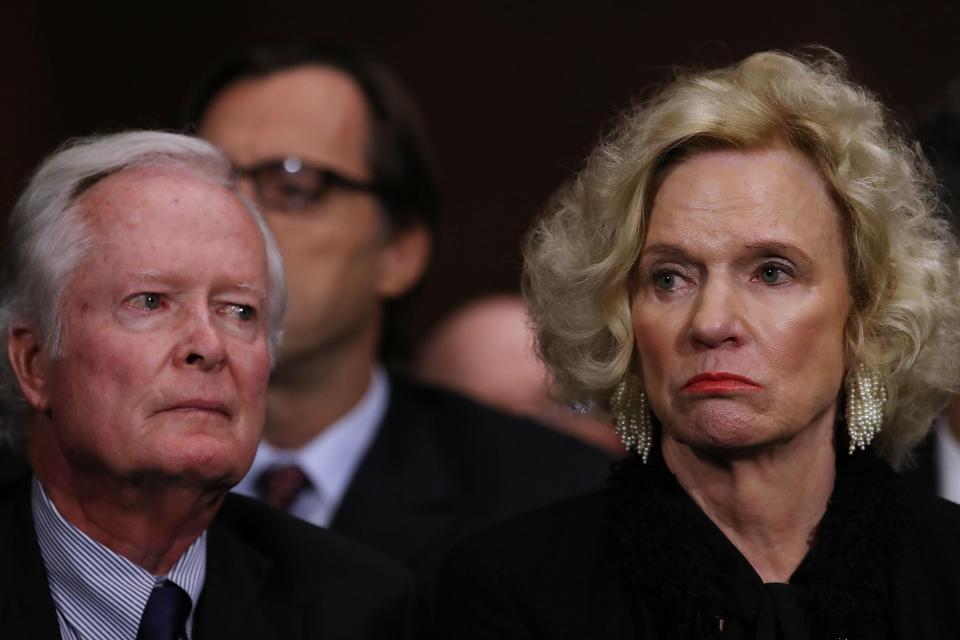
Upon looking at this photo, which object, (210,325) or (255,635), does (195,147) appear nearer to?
(210,325)


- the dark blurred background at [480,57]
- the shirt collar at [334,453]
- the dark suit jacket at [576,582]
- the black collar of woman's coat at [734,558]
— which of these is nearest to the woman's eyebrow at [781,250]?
the black collar of woman's coat at [734,558]

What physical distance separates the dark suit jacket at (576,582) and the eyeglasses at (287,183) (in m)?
1.57

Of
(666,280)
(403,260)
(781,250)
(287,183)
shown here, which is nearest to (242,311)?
(666,280)

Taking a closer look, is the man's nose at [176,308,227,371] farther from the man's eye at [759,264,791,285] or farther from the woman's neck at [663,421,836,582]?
the man's eye at [759,264,791,285]

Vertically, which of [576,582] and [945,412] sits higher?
[945,412]

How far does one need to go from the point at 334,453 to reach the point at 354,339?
0.33m

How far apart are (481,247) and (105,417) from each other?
3.48 meters

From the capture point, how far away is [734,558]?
2.91 metres

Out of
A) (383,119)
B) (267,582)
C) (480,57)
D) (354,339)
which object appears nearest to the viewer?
(267,582)

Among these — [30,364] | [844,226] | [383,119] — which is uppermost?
[383,119]

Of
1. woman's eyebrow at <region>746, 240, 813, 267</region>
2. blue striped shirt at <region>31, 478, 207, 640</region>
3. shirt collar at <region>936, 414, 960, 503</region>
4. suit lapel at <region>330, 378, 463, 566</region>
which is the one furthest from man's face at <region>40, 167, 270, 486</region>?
shirt collar at <region>936, 414, 960, 503</region>

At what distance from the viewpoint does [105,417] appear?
2.94 m

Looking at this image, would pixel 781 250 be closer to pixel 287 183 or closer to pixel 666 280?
pixel 666 280

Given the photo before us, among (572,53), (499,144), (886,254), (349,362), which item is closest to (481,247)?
(499,144)
